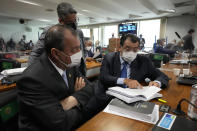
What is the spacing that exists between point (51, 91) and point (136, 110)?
0.57 meters

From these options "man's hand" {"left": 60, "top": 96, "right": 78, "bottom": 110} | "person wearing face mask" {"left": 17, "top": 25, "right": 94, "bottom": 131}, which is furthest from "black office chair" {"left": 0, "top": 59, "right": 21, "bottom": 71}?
"man's hand" {"left": 60, "top": 96, "right": 78, "bottom": 110}

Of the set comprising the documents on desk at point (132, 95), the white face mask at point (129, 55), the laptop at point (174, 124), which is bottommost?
the laptop at point (174, 124)

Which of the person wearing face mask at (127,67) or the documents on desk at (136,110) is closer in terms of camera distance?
the documents on desk at (136,110)

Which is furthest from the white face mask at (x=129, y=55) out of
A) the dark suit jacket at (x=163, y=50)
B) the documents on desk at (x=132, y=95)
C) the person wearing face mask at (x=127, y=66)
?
the dark suit jacket at (x=163, y=50)

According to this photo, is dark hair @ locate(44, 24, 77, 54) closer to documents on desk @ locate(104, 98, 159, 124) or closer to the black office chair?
documents on desk @ locate(104, 98, 159, 124)

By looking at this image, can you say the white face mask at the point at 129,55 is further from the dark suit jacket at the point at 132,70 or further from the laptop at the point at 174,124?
the laptop at the point at 174,124

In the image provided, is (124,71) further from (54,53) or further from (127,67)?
(54,53)

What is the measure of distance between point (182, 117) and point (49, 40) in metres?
1.00

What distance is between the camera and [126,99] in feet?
3.08

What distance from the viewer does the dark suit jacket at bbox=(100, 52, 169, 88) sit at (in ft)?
5.10

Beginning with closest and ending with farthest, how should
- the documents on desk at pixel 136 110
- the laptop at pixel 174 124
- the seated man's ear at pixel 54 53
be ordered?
the laptop at pixel 174 124, the documents on desk at pixel 136 110, the seated man's ear at pixel 54 53

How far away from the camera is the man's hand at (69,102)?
0.93 meters

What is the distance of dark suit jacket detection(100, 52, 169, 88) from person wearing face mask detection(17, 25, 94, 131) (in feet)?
1.79

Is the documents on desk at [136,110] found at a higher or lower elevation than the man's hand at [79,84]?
lower
